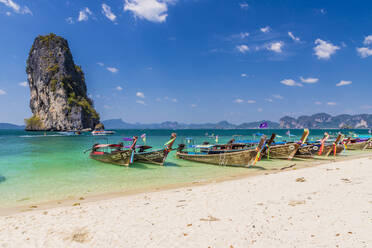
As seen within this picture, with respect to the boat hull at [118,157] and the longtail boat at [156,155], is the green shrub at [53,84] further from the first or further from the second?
the longtail boat at [156,155]

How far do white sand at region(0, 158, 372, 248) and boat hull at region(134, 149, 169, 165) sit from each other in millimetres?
10614

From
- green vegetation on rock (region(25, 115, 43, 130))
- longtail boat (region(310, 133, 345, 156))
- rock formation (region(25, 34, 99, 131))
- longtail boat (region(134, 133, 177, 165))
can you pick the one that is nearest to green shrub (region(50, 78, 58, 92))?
rock formation (region(25, 34, 99, 131))

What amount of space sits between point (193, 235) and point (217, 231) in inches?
24.8

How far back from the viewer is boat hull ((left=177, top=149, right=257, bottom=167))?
56.7ft

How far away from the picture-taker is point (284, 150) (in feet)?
73.8

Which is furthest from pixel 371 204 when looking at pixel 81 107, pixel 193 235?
pixel 81 107

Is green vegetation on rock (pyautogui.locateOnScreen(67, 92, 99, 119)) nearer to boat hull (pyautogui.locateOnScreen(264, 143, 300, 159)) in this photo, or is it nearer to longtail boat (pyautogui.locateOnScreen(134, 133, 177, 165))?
longtail boat (pyautogui.locateOnScreen(134, 133, 177, 165))

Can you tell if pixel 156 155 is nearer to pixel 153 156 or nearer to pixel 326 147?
pixel 153 156

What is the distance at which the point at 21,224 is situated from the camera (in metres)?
6.46

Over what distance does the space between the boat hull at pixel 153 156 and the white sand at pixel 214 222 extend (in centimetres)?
1061

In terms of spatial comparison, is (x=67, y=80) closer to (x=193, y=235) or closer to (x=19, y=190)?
(x=19, y=190)

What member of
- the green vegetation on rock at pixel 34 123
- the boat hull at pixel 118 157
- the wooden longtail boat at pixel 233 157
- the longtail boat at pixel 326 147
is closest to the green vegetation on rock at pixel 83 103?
the green vegetation on rock at pixel 34 123

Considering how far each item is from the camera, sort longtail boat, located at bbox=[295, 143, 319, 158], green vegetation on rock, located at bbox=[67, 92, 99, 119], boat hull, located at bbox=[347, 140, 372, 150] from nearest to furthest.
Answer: longtail boat, located at bbox=[295, 143, 319, 158]
boat hull, located at bbox=[347, 140, 372, 150]
green vegetation on rock, located at bbox=[67, 92, 99, 119]

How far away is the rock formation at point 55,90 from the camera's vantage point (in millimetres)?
111625
